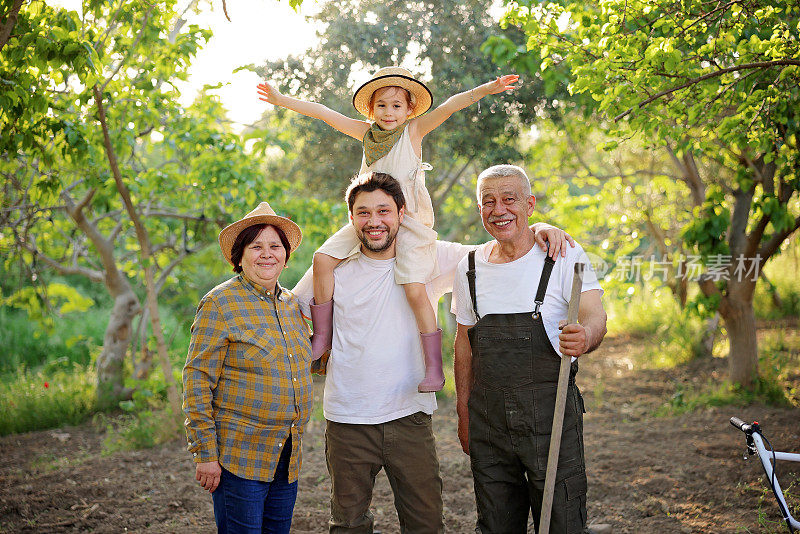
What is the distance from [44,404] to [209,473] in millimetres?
5814

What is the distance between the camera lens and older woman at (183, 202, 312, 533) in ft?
8.77

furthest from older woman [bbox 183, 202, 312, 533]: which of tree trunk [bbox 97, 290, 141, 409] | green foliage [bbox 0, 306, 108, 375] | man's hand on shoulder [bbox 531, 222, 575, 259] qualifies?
green foliage [bbox 0, 306, 108, 375]

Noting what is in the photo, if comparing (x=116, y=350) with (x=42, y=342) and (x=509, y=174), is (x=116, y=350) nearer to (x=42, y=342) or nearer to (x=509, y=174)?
(x=42, y=342)

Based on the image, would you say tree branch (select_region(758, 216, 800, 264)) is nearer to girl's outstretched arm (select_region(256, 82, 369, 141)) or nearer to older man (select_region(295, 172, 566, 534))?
older man (select_region(295, 172, 566, 534))

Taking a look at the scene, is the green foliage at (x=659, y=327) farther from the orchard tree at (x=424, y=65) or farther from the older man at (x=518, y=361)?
the older man at (x=518, y=361)

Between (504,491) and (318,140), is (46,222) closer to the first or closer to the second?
(318,140)

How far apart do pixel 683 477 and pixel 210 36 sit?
4887mm

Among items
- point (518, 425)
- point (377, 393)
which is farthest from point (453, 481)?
point (518, 425)

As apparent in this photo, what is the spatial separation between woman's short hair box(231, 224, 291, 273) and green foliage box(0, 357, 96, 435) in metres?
5.52

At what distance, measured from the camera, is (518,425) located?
9.10 ft

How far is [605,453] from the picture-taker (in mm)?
5793

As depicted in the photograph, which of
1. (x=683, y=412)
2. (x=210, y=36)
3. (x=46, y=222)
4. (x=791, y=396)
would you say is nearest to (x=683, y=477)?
(x=683, y=412)

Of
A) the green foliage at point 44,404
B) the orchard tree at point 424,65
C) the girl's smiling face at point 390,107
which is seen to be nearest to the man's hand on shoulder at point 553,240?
the girl's smiling face at point 390,107

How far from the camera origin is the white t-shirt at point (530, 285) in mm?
2822
